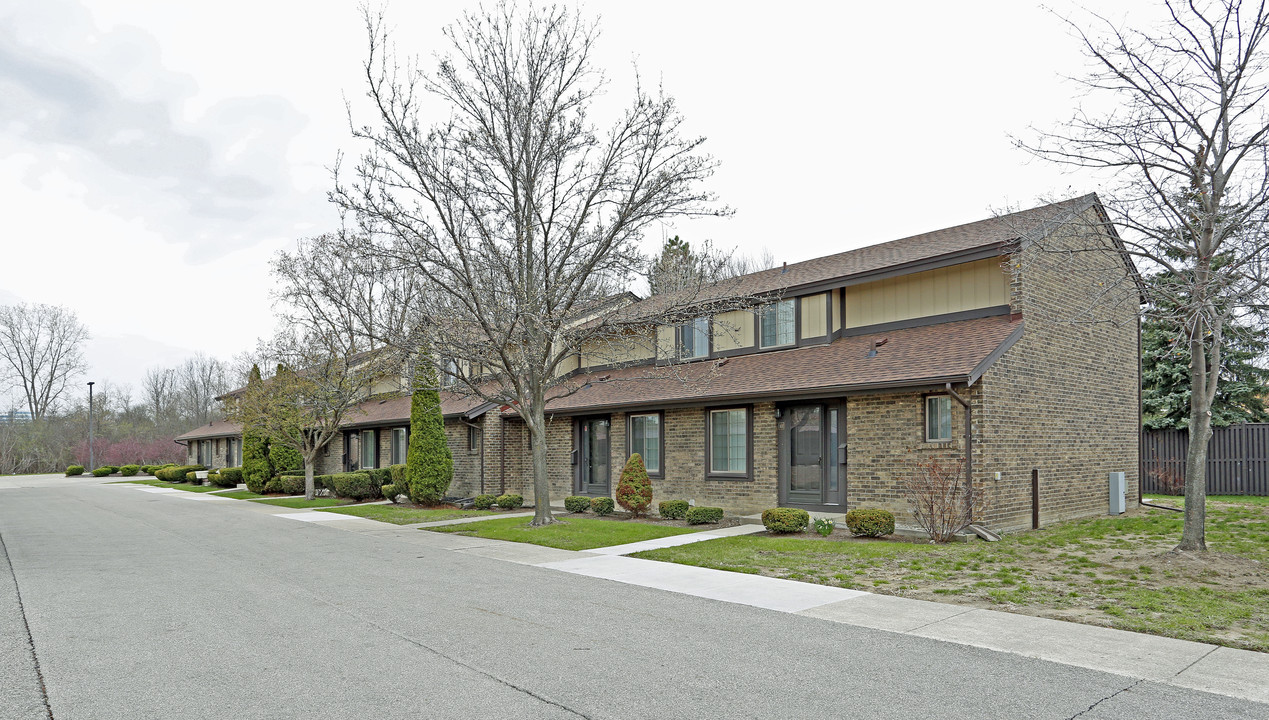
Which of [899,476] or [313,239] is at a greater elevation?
[313,239]

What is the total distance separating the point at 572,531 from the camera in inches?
579

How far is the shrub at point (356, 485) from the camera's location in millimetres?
24359

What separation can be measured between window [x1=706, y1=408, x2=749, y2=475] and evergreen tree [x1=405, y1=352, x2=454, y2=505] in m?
8.43

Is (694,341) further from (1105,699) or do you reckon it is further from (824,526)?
(1105,699)

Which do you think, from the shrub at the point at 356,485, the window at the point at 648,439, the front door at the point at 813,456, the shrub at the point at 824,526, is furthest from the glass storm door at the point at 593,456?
the shrub at the point at 356,485

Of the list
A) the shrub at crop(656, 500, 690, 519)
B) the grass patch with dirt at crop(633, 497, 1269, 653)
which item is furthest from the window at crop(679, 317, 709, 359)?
the grass patch with dirt at crop(633, 497, 1269, 653)

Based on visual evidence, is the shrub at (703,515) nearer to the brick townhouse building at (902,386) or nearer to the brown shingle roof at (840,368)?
the brick townhouse building at (902,386)

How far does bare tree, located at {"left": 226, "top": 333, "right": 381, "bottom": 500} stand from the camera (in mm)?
25297

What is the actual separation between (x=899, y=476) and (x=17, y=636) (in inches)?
469

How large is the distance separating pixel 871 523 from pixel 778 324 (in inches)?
247

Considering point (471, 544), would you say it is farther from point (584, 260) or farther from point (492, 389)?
point (492, 389)

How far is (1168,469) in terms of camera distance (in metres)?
20.3

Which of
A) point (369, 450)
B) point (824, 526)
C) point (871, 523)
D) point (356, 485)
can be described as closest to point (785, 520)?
point (824, 526)

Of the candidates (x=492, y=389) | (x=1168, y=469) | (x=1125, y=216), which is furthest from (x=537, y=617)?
(x=1168, y=469)
